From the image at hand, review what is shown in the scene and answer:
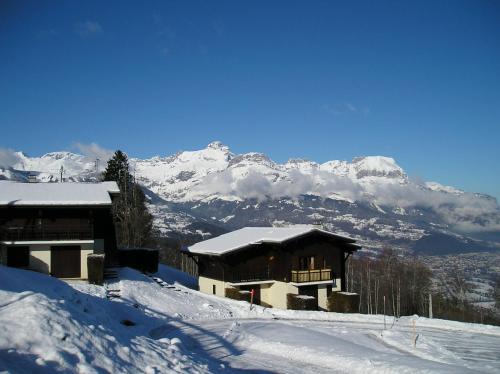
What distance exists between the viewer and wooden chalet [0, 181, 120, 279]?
28281 mm

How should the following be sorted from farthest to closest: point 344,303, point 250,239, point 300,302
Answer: point 250,239
point 344,303
point 300,302

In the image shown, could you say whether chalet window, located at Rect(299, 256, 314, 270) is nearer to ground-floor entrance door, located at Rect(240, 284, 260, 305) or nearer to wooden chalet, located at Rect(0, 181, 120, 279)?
ground-floor entrance door, located at Rect(240, 284, 260, 305)

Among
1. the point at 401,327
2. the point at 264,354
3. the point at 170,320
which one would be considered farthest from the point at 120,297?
the point at 401,327

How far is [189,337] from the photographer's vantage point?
18.3 m

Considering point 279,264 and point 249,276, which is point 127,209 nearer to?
point 249,276

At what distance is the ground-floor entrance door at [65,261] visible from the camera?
2880 centimetres

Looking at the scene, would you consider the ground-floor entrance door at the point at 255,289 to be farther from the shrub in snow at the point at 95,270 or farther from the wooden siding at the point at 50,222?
the wooden siding at the point at 50,222

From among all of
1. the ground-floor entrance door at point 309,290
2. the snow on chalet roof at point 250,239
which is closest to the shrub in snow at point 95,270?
the snow on chalet roof at point 250,239

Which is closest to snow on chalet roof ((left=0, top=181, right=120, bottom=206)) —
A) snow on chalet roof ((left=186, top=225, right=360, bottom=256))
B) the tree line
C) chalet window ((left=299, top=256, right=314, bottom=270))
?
snow on chalet roof ((left=186, top=225, right=360, bottom=256))

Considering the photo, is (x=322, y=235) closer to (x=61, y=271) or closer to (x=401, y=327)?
(x=401, y=327)

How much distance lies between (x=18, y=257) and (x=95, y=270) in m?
5.91

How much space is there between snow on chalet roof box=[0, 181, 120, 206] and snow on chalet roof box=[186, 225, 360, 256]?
928 centimetres

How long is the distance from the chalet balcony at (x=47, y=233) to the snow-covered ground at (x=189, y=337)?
394 cm

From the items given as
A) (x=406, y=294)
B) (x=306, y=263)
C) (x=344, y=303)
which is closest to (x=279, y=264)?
(x=306, y=263)
